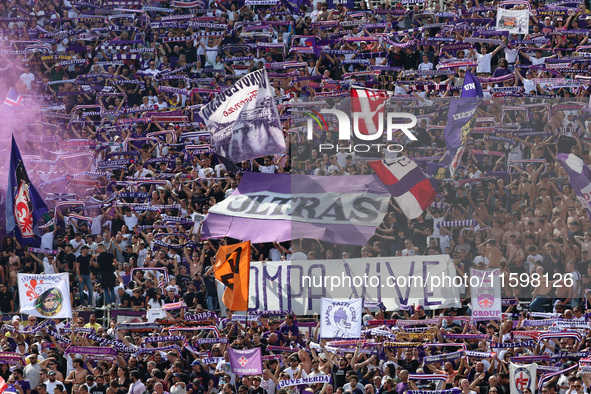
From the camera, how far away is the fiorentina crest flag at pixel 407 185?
2334 centimetres

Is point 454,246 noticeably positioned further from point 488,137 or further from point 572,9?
point 572,9

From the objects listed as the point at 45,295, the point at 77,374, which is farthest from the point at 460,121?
the point at 77,374

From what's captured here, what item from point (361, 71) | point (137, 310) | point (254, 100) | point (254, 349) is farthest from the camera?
point (361, 71)

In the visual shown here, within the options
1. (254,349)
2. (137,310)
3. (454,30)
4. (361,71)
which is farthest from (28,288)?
(454,30)

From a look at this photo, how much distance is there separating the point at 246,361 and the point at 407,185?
5894mm

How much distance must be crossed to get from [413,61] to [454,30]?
1.27 meters

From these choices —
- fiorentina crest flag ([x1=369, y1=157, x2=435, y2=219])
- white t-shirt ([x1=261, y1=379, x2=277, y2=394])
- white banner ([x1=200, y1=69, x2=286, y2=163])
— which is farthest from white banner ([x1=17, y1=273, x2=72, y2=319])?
fiorentina crest flag ([x1=369, y1=157, x2=435, y2=219])

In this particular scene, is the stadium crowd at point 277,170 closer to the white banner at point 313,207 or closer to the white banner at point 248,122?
the white banner at point 313,207

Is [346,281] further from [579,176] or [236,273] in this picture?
[579,176]

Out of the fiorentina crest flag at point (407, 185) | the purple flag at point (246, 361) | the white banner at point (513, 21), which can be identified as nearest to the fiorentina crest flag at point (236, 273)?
the purple flag at point (246, 361)

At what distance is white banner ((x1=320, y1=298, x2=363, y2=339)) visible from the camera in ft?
64.1

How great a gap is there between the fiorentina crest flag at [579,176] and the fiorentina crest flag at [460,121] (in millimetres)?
1862

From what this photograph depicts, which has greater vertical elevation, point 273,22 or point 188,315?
point 273,22

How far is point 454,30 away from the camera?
2938cm
